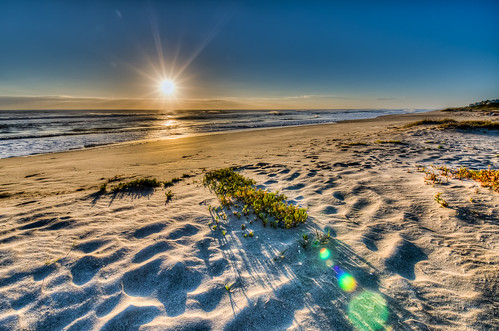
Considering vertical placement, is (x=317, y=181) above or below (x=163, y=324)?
above

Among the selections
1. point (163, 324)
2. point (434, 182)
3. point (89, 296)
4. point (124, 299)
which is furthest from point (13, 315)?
point (434, 182)

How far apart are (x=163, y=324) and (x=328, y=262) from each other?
7.33 feet

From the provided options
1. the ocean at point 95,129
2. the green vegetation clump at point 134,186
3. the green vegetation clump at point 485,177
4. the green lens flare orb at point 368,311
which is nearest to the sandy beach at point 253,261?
the green lens flare orb at point 368,311

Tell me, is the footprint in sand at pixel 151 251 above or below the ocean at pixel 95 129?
below

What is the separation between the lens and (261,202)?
4.75m

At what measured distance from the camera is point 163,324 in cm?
236

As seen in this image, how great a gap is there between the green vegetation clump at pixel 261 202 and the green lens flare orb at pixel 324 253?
75 cm

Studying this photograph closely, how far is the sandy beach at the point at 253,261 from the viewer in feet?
7.90

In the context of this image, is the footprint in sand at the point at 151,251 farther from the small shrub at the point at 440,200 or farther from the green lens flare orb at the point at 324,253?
the small shrub at the point at 440,200

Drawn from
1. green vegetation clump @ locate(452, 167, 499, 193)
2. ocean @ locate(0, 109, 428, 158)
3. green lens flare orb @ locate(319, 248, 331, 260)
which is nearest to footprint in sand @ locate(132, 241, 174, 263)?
green lens flare orb @ locate(319, 248, 331, 260)

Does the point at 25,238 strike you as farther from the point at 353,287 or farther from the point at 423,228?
the point at 423,228

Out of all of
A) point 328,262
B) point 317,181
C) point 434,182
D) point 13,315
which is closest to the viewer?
point 13,315

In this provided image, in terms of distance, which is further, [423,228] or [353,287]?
[423,228]

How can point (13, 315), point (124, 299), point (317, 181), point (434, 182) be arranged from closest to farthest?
point (13, 315) → point (124, 299) → point (434, 182) → point (317, 181)
